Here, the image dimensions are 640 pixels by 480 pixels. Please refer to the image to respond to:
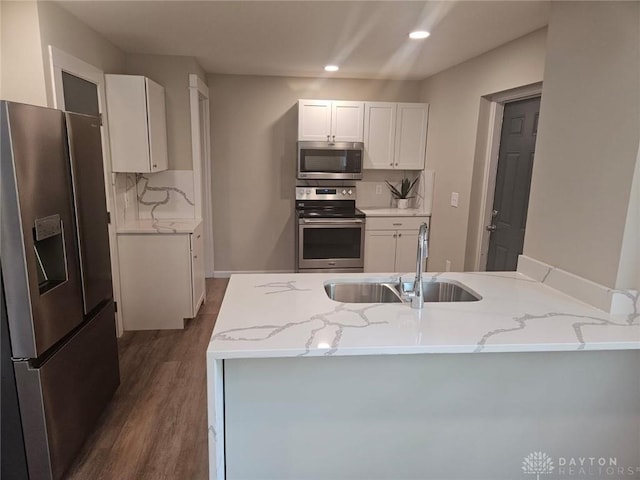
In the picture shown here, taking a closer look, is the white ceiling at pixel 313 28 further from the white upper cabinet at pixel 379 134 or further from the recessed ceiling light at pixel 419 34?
the white upper cabinet at pixel 379 134

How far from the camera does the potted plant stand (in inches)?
191

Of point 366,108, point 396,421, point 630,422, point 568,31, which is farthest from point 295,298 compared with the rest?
point 366,108

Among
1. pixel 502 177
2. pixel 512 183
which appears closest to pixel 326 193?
pixel 502 177

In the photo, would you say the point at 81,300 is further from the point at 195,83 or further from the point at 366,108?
the point at 366,108

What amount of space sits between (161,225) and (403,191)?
2.73m

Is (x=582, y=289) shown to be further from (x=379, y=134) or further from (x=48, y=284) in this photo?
(x=379, y=134)

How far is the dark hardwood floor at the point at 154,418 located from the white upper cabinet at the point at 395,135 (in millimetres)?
2751

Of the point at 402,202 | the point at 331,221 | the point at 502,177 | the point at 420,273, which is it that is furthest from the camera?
the point at 402,202

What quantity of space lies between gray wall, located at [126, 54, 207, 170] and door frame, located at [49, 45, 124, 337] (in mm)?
649

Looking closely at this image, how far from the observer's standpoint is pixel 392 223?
4523 mm

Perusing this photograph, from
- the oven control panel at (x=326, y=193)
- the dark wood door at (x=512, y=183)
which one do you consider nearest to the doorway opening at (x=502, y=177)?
the dark wood door at (x=512, y=183)

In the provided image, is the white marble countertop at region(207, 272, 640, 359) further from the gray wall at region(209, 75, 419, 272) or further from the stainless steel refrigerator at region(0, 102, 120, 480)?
the gray wall at region(209, 75, 419, 272)

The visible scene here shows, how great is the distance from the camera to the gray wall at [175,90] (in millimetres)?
3703

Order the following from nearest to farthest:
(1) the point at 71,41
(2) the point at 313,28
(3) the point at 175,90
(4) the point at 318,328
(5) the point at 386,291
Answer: (4) the point at 318,328
(5) the point at 386,291
(1) the point at 71,41
(2) the point at 313,28
(3) the point at 175,90
